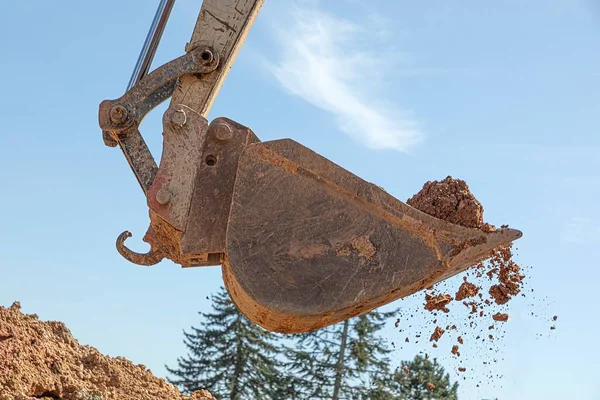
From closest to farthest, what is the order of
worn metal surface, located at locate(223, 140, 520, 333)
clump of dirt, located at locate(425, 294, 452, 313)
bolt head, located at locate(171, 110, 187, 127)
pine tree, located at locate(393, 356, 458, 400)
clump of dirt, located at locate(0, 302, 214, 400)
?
1. worn metal surface, located at locate(223, 140, 520, 333)
2. bolt head, located at locate(171, 110, 187, 127)
3. clump of dirt, located at locate(425, 294, 452, 313)
4. clump of dirt, located at locate(0, 302, 214, 400)
5. pine tree, located at locate(393, 356, 458, 400)

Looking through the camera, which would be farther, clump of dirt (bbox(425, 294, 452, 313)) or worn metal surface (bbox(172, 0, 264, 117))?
clump of dirt (bbox(425, 294, 452, 313))

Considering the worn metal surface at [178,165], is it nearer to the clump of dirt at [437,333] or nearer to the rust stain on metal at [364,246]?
the rust stain on metal at [364,246]

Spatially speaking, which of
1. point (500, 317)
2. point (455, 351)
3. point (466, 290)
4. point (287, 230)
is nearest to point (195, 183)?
point (287, 230)

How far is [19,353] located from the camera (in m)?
6.43

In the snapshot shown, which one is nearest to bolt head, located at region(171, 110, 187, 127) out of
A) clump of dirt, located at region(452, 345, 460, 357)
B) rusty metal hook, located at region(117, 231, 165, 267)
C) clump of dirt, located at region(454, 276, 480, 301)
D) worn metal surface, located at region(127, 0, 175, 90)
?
worn metal surface, located at region(127, 0, 175, 90)

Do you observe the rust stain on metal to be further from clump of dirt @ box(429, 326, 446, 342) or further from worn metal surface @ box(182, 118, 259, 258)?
clump of dirt @ box(429, 326, 446, 342)

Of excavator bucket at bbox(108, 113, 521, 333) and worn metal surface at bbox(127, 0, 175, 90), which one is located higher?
worn metal surface at bbox(127, 0, 175, 90)

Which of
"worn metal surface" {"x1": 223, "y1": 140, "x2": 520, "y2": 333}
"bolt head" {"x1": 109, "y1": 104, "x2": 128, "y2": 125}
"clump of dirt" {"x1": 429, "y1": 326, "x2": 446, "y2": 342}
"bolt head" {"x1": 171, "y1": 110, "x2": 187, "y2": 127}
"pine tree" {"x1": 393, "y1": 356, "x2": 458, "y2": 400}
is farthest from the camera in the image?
"pine tree" {"x1": 393, "y1": 356, "x2": 458, "y2": 400}

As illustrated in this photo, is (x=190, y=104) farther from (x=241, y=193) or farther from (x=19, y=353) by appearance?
(x=19, y=353)

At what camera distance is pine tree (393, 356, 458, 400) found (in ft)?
66.0

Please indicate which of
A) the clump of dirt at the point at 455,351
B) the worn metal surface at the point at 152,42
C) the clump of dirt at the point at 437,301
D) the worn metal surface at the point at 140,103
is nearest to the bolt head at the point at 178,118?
the worn metal surface at the point at 140,103

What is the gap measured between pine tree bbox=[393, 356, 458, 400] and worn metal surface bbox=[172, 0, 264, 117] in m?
15.8

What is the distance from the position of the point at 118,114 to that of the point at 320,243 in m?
1.50

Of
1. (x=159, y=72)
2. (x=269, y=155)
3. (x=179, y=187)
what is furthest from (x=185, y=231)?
(x=159, y=72)
